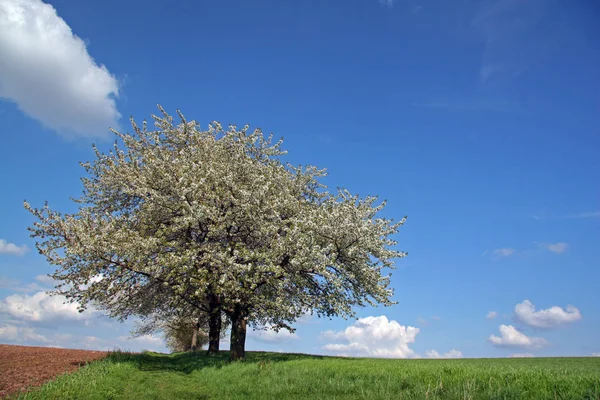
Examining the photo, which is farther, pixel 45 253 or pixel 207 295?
pixel 207 295

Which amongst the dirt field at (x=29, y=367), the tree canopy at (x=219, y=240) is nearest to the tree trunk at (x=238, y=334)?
the tree canopy at (x=219, y=240)

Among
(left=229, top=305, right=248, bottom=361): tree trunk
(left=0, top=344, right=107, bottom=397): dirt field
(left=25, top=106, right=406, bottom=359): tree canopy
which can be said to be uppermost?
(left=25, top=106, right=406, bottom=359): tree canopy

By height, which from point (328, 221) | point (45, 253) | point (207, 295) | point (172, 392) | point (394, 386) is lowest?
point (172, 392)

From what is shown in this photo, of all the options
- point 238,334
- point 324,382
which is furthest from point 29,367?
point 324,382

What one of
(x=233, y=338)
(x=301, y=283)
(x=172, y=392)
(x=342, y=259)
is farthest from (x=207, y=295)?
(x=172, y=392)

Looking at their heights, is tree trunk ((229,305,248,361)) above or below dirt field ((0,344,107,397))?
above

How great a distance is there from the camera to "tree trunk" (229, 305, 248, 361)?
1112 inches

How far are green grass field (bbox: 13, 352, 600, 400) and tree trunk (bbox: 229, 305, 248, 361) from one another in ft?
15.1

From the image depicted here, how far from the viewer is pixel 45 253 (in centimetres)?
2558

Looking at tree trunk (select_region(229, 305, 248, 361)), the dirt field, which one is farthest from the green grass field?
tree trunk (select_region(229, 305, 248, 361))

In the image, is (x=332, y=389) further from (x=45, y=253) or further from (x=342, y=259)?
(x=45, y=253)

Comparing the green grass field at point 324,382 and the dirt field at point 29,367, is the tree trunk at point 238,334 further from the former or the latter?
the dirt field at point 29,367

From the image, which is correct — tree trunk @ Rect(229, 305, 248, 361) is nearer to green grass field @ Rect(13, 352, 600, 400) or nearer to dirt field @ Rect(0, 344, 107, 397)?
green grass field @ Rect(13, 352, 600, 400)

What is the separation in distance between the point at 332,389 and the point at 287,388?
1954 millimetres
